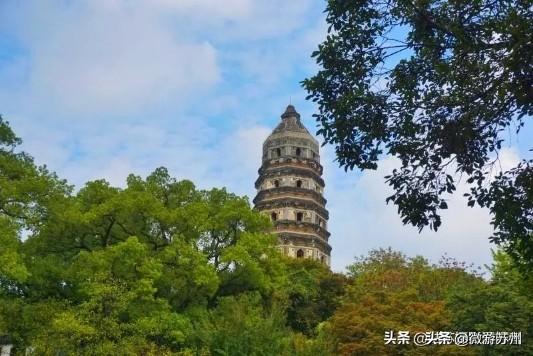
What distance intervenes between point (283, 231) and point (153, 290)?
2340cm

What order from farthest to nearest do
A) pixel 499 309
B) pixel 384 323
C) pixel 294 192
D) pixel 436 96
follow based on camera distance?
pixel 294 192
pixel 384 323
pixel 499 309
pixel 436 96

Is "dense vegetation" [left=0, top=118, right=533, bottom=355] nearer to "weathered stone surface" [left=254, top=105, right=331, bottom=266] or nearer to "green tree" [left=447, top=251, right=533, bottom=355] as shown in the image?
"green tree" [left=447, top=251, right=533, bottom=355]

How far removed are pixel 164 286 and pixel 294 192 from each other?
906 inches

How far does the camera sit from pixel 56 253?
2083 cm

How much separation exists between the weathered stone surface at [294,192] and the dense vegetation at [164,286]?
17.4 meters

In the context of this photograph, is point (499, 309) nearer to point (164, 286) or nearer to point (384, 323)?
point (384, 323)

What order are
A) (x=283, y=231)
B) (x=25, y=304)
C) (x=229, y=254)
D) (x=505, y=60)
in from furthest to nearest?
1. (x=283, y=231)
2. (x=229, y=254)
3. (x=25, y=304)
4. (x=505, y=60)

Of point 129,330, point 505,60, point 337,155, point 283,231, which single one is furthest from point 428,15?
point 283,231

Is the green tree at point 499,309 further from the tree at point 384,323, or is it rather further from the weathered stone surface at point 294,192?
the weathered stone surface at point 294,192

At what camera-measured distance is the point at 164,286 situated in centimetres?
2012

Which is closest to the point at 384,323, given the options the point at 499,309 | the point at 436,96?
the point at 499,309

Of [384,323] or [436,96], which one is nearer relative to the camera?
[436,96]

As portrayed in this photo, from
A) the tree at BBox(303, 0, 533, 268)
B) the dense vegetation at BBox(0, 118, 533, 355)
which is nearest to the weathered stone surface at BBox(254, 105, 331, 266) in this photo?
the dense vegetation at BBox(0, 118, 533, 355)

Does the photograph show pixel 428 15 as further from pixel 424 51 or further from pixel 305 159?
pixel 305 159
